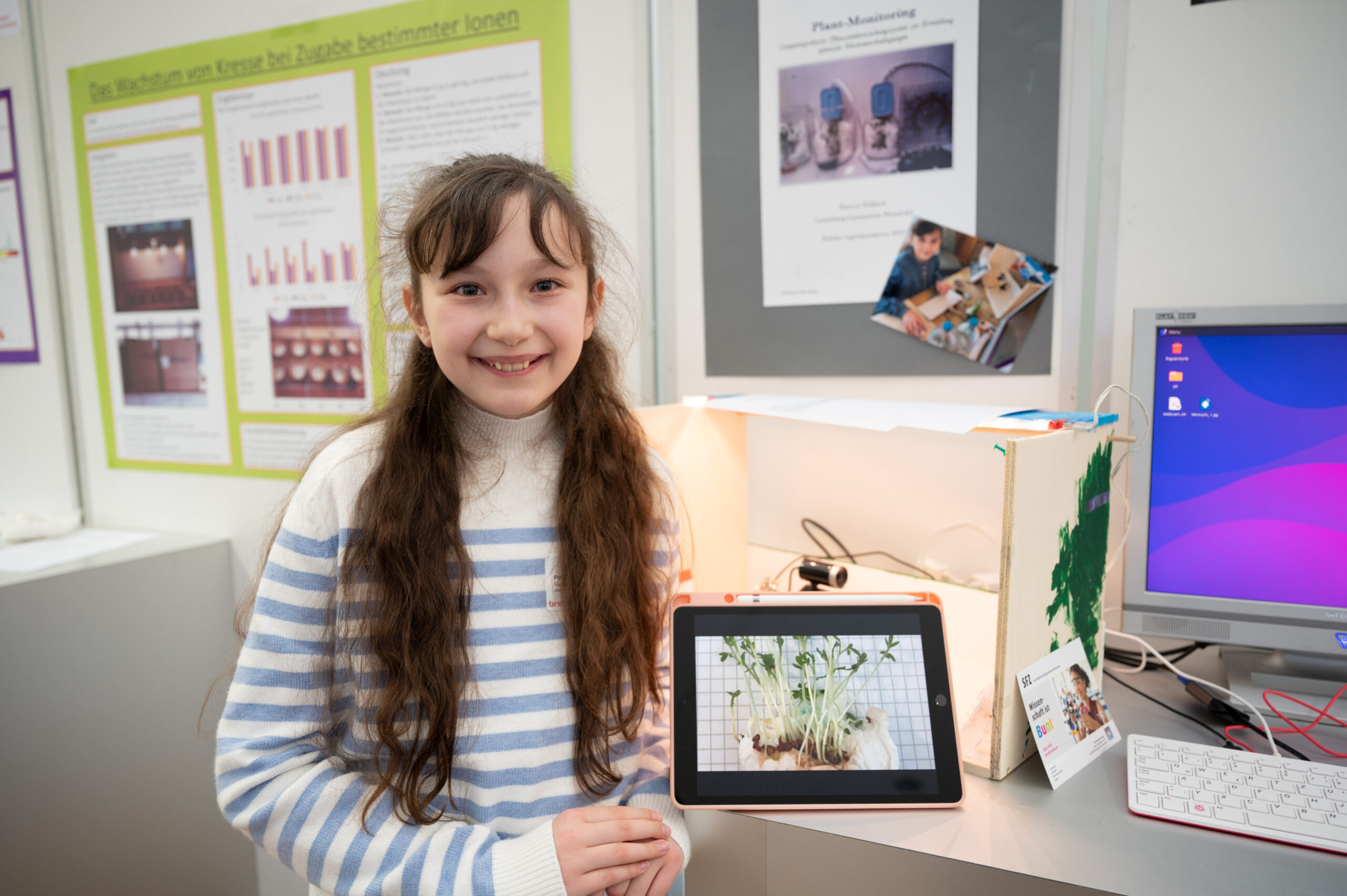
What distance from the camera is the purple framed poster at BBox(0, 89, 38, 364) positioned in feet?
5.88

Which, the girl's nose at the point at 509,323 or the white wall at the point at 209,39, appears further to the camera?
the white wall at the point at 209,39

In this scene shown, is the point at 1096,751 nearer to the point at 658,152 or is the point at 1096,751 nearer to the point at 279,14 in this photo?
the point at 658,152

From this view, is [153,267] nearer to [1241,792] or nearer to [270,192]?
[270,192]

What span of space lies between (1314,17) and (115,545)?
2.25 m

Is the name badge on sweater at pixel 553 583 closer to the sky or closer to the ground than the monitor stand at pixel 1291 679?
closer to the sky

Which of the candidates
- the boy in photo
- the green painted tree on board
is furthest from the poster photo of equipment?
the green painted tree on board

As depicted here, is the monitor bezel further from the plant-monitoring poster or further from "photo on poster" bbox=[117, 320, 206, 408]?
"photo on poster" bbox=[117, 320, 206, 408]

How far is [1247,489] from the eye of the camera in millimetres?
916

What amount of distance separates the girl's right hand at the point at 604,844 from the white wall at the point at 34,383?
5.88ft

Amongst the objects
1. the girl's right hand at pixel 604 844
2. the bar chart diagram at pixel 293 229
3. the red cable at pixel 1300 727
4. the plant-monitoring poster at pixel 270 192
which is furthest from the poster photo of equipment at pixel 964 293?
the bar chart diagram at pixel 293 229

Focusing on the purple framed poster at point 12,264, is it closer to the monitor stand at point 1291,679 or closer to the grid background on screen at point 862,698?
the grid background on screen at point 862,698

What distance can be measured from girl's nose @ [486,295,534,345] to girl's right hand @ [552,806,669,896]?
0.46 metres

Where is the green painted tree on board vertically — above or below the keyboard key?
above

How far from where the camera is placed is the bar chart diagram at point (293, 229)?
1.52 meters
